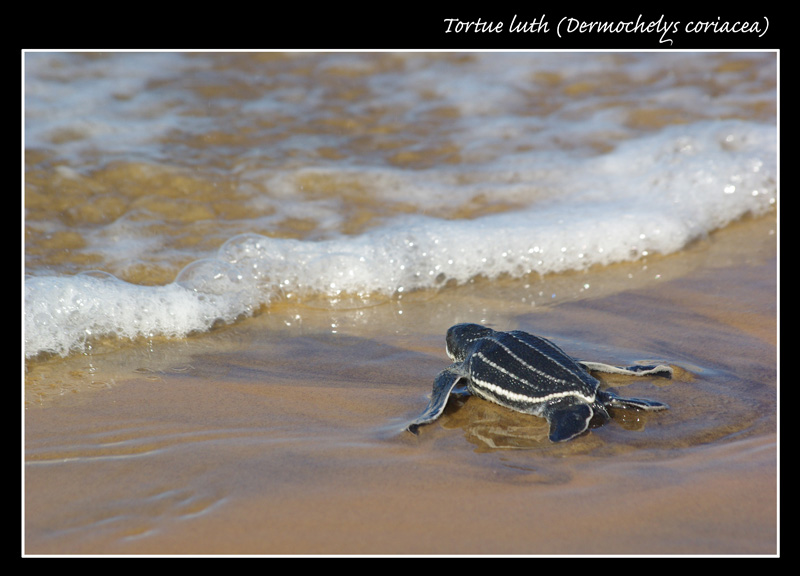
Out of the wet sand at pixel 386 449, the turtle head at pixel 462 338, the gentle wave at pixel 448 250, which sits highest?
the gentle wave at pixel 448 250

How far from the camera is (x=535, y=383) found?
2428 mm

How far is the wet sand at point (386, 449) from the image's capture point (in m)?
1.97

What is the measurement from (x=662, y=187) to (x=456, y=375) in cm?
298

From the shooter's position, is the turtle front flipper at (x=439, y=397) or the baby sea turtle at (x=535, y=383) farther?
the turtle front flipper at (x=439, y=397)

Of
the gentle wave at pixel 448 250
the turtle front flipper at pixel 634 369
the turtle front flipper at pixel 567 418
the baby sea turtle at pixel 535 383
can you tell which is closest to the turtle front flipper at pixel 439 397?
the baby sea turtle at pixel 535 383

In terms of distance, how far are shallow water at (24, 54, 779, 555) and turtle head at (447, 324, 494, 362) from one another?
194 mm

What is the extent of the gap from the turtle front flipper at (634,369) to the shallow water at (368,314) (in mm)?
57

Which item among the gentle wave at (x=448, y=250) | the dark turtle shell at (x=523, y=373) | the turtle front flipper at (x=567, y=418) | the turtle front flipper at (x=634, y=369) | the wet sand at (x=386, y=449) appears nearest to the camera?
the wet sand at (x=386, y=449)

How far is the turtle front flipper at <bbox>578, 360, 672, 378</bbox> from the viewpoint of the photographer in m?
2.72

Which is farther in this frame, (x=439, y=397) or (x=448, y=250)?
(x=448, y=250)

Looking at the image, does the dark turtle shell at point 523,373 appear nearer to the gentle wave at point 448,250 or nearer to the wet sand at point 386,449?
the wet sand at point 386,449

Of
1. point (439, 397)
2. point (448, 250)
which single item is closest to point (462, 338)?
point (439, 397)

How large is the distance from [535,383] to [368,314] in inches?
57.5

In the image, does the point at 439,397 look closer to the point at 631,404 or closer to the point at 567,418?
the point at 567,418
